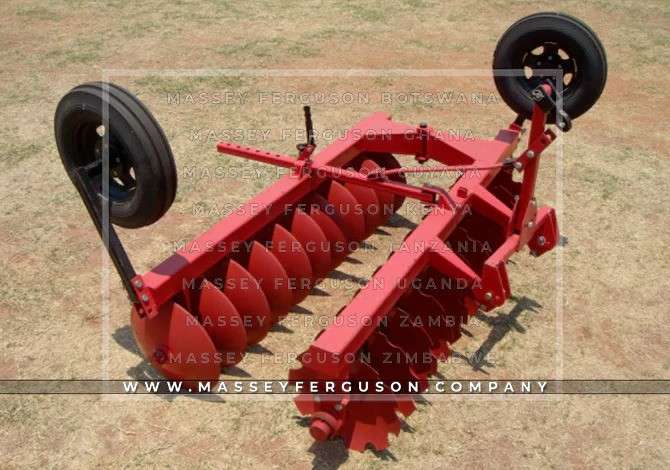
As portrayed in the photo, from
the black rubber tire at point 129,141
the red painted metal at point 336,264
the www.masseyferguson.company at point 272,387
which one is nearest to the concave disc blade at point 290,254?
the red painted metal at point 336,264

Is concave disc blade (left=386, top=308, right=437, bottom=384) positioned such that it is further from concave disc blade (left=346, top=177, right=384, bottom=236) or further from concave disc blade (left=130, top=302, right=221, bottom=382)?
concave disc blade (left=346, top=177, right=384, bottom=236)

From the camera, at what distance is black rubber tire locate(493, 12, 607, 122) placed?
5023 millimetres

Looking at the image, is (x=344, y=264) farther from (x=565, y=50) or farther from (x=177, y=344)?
(x=565, y=50)

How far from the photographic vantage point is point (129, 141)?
12.9 ft

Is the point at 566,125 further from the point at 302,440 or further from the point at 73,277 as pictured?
the point at 73,277

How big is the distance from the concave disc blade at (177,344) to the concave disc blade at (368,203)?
202 cm

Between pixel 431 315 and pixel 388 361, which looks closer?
pixel 388 361

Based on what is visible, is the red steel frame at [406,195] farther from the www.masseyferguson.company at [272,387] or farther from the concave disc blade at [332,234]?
the www.masseyferguson.company at [272,387]

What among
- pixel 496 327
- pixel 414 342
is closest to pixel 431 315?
pixel 414 342

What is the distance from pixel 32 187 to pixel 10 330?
2390mm

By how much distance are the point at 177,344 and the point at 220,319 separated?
330 millimetres

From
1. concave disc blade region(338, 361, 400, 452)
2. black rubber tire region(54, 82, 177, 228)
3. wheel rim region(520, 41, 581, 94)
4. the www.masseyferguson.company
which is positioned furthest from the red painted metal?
wheel rim region(520, 41, 581, 94)

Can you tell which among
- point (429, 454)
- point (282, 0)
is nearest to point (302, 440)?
point (429, 454)

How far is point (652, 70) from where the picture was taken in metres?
9.86
